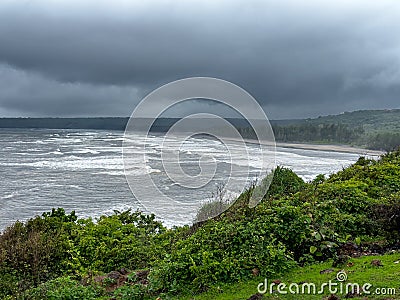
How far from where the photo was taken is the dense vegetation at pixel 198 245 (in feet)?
23.3

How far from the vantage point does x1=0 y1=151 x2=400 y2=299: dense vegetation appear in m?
7.10

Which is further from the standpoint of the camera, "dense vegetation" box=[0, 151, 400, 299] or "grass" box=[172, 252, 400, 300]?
"dense vegetation" box=[0, 151, 400, 299]

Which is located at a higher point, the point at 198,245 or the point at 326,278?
the point at 198,245

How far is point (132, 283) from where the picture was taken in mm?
7766

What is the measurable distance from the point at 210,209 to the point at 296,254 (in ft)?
21.8

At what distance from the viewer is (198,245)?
7492mm

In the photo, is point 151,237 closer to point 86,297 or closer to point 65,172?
point 86,297

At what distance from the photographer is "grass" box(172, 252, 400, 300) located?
19.7 feet

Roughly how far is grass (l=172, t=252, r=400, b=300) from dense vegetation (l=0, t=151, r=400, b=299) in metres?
0.17

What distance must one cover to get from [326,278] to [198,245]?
2.08m

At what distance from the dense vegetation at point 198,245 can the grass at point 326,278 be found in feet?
0.57

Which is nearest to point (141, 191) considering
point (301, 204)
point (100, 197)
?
point (100, 197)

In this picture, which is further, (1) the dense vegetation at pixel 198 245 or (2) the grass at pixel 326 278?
(1) the dense vegetation at pixel 198 245

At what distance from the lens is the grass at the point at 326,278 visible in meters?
6.01
